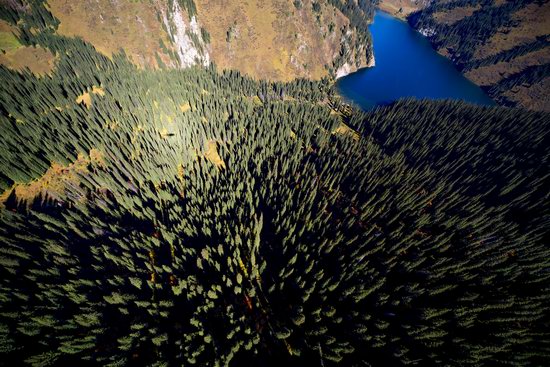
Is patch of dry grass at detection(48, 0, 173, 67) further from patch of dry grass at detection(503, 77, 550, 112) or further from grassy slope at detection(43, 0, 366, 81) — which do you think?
patch of dry grass at detection(503, 77, 550, 112)

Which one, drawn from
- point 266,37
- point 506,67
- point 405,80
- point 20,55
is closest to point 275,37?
point 266,37

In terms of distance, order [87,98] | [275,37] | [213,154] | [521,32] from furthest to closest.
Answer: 1. [521,32]
2. [275,37]
3. [213,154]
4. [87,98]

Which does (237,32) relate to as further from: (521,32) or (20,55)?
(521,32)

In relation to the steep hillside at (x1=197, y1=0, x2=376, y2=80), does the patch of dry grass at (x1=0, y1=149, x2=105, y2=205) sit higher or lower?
lower

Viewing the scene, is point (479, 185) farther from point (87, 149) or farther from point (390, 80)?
point (87, 149)

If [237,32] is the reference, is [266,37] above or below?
above

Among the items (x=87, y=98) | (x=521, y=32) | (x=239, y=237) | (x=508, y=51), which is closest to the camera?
(x=239, y=237)

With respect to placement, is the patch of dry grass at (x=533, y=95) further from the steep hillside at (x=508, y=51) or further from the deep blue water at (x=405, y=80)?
the deep blue water at (x=405, y=80)

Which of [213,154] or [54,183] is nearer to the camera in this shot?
[54,183]


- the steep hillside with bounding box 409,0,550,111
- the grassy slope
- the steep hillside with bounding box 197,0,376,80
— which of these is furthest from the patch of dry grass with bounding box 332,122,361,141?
the steep hillside with bounding box 409,0,550,111
